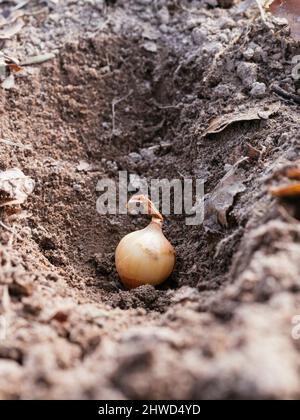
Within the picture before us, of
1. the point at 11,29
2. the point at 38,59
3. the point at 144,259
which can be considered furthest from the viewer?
the point at 11,29

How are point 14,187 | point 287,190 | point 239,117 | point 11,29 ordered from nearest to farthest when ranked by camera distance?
point 287,190 → point 14,187 → point 239,117 → point 11,29

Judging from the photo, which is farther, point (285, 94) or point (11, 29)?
point (11, 29)

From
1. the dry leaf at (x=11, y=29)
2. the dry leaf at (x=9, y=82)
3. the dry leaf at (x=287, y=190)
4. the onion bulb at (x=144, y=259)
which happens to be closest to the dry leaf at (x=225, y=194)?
the onion bulb at (x=144, y=259)

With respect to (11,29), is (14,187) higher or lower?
lower

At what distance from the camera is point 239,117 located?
245 centimetres

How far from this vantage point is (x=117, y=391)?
50.3 inches

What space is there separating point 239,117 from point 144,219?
62 cm

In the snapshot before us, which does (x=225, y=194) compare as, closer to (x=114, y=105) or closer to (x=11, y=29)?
(x=114, y=105)

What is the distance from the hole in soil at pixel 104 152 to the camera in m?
2.20

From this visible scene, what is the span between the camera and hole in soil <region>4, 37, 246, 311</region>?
220 cm

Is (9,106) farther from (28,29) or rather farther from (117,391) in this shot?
(117,391)

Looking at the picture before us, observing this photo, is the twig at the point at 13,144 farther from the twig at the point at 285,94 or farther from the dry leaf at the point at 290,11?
the dry leaf at the point at 290,11

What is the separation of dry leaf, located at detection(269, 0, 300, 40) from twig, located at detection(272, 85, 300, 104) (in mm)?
328

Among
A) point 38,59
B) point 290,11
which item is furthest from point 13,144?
point 290,11
